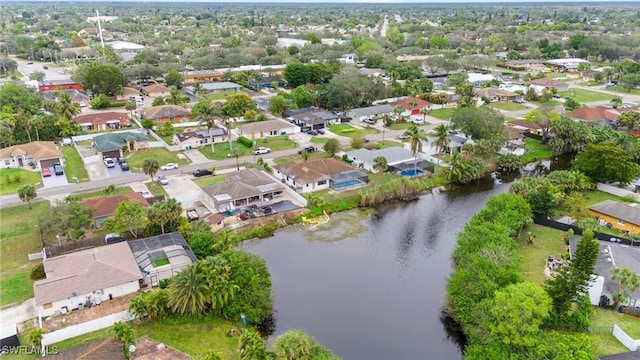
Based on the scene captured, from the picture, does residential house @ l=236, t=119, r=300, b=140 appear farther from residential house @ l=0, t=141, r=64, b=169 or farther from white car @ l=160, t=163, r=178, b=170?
residential house @ l=0, t=141, r=64, b=169

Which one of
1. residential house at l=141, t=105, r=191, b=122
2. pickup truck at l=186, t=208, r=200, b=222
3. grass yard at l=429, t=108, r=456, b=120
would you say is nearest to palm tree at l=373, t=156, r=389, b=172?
pickup truck at l=186, t=208, r=200, b=222

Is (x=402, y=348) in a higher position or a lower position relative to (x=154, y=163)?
lower

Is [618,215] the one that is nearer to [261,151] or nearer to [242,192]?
[242,192]

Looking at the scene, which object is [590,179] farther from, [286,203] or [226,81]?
[226,81]

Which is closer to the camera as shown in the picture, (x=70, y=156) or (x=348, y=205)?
(x=348, y=205)

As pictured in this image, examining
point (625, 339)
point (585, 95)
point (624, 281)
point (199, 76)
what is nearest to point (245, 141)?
point (624, 281)

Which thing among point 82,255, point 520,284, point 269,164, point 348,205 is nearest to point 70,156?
point 269,164

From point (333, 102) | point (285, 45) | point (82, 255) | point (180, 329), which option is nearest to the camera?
point (180, 329)
